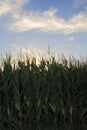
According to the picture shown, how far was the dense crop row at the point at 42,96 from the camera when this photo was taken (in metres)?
10.5

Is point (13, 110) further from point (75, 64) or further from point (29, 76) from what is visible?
point (75, 64)

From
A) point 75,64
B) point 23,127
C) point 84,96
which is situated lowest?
point 23,127

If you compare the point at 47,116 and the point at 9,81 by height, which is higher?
the point at 9,81

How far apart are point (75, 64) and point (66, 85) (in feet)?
3.29

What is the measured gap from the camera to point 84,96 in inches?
445

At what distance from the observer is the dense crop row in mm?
10531

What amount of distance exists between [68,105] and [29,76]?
1.49m

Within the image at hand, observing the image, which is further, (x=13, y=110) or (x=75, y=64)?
(x=75, y=64)

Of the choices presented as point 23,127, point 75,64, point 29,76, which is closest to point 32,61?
point 29,76

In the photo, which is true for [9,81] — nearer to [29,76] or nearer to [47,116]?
[29,76]

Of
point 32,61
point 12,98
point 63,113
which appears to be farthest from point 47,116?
point 32,61

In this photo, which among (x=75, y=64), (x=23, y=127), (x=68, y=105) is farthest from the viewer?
(x=75, y=64)

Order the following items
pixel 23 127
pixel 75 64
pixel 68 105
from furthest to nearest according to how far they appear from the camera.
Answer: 1. pixel 75 64
2. pixel 68 105
3. pixel 23 127

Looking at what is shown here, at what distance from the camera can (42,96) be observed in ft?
35.7
